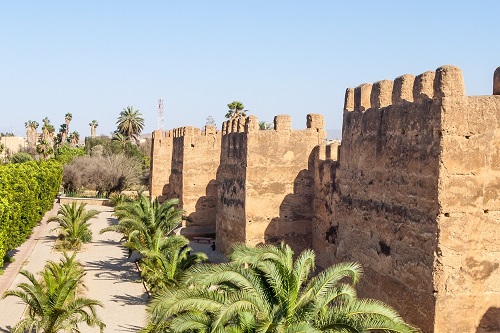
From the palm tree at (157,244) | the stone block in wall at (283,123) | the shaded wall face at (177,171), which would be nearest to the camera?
the palm tree at (157,244)

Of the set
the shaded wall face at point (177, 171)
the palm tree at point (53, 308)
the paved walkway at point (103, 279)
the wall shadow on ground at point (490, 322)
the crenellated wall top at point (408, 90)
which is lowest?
the paved walkway at point (103, 279)

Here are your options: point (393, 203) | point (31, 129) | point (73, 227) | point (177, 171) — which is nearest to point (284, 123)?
point (393, 203)

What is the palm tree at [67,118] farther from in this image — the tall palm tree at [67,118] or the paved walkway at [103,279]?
the paved walkway at [103,279]

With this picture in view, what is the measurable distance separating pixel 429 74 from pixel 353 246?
3.67 meters

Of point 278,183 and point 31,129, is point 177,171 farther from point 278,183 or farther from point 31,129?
point 31,129

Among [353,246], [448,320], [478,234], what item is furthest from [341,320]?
[353,246]

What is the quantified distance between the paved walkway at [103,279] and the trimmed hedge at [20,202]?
926 mm

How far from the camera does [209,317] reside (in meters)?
8.19

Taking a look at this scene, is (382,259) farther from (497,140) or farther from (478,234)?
(497,140)

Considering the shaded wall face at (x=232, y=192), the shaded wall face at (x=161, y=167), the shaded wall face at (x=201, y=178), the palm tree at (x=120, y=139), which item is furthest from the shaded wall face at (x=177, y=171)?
the palm tree at (x=120, y=139)

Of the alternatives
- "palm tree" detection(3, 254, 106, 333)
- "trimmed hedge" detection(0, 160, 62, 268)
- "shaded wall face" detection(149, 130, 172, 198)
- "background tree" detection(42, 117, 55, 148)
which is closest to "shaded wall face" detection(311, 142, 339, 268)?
"palm tree" detection(3, 254, 106, 333)

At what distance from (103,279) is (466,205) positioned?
13.7 meters

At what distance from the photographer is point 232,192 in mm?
17594

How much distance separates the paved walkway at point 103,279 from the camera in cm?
1461
